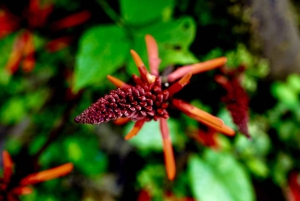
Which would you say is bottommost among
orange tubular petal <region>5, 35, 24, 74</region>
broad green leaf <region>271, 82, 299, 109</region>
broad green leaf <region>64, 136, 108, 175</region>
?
broad green leaf <region>64, 136, 108, 175</region>

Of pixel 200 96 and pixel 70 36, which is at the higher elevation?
pixel 70 36

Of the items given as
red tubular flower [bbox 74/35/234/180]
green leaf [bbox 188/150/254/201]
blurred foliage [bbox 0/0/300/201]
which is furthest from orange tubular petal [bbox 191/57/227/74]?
green leaf [bbox 188/150/254/201]

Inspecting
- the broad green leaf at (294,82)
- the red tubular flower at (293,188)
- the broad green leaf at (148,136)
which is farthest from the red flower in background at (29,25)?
the red tubular flower at (293,188)

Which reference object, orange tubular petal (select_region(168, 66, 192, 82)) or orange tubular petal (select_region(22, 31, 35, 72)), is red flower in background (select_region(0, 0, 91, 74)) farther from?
orange tubular petal (select_region(168, 66, 192, 82))

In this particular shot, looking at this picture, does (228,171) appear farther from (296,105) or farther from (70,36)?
(70,36)

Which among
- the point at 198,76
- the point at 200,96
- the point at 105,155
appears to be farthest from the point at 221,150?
the point at 105,155

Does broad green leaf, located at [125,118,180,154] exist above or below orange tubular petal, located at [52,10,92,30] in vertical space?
below

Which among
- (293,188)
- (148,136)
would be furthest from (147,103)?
(293,188)
